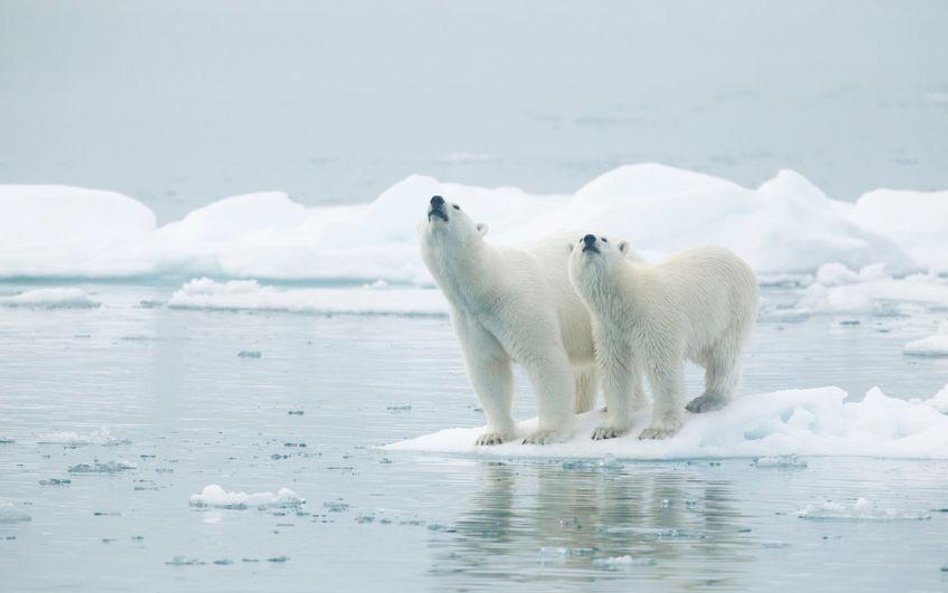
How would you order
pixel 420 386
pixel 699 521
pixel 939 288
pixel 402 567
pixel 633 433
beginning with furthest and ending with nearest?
pixel 939 288 → pixel 420 386 → pixel 633 433 → pixel 699 521 → pixel 402 567

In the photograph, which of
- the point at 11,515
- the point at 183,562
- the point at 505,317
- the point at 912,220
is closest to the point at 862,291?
the point at 912,220

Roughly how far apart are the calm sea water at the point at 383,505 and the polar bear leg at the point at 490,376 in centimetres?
47

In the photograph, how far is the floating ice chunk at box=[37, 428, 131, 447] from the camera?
1109 centimetres

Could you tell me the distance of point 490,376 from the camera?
10805 millimetres

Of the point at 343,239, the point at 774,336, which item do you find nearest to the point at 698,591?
the point at 774,336

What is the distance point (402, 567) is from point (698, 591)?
1218mm

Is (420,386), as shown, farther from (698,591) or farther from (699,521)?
(698,591)

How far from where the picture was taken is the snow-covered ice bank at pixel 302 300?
2606 centimetres

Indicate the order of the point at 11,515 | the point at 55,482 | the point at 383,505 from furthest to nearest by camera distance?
the point at 55,482 → the point at 383,505 → the point at 11,515

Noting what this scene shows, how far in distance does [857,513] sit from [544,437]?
2564mm

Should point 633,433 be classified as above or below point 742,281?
below

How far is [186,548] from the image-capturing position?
7.62 meters

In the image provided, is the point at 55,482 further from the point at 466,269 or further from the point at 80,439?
the point at 466,269

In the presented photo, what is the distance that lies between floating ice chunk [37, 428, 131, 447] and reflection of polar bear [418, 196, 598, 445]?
7.30 ft
